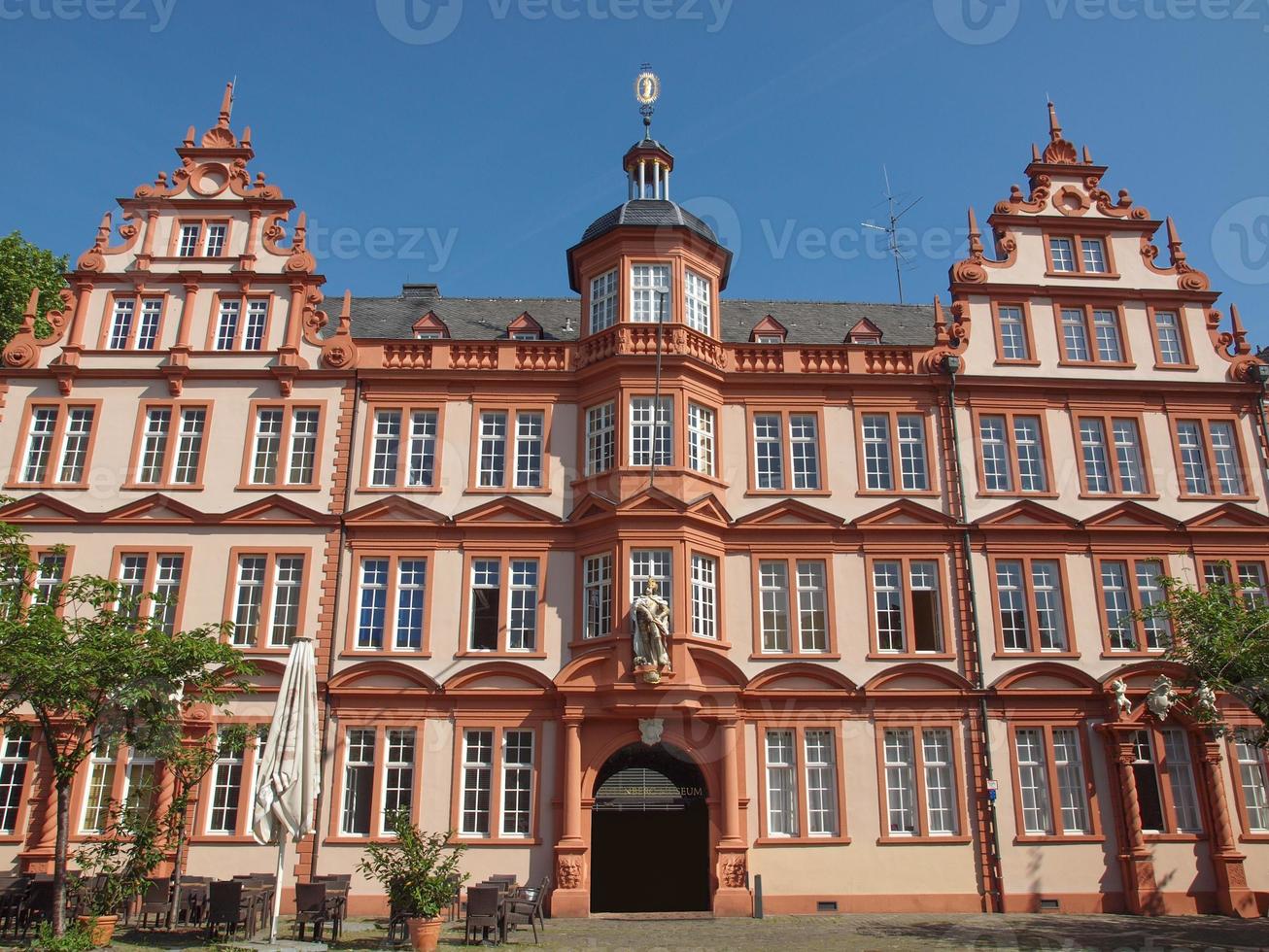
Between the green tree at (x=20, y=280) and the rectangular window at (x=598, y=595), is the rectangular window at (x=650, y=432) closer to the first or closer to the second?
the rectangular window at (x=598, y=595)

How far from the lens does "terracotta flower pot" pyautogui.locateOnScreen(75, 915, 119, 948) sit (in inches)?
691

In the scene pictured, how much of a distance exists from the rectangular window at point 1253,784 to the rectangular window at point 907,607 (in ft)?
23.6

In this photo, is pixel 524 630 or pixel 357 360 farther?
pixel 357 360

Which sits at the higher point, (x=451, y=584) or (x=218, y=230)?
(x=218, y=230)

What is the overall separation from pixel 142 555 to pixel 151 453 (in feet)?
8.82

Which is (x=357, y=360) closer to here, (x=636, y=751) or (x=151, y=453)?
(x=151, y=453)

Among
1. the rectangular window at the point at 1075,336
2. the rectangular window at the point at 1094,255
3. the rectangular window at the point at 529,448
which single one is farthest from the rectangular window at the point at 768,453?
the rectangular window at the point at 1094,255

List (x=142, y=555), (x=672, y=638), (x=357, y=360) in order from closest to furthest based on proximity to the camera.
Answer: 1. (x=672, y=638)
2. (x=142, y=555)
3. (x=357, y=360)

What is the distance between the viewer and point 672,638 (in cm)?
2425

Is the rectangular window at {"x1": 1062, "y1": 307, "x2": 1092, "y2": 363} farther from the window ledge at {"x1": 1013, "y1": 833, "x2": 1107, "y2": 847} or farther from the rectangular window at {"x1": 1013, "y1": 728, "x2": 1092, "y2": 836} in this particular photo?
the window ledge at {"x1": 1013, "y1": 833, "x2": 1107, "y2": 847}

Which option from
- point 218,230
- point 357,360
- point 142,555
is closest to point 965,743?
point 357,360

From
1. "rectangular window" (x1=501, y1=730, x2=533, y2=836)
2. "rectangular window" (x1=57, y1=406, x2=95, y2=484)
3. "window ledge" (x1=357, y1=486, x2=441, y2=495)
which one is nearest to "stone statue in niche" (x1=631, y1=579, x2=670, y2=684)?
"rectangular window" (x1=501, y1=730, x2=533, y2=836)

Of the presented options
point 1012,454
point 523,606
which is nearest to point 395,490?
point 523,606

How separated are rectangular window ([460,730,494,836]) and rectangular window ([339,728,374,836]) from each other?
213cm
